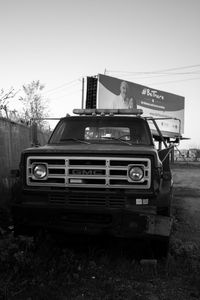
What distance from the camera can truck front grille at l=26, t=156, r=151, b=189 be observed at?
5547 millimetres

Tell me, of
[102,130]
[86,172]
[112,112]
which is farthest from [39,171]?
[112,112]

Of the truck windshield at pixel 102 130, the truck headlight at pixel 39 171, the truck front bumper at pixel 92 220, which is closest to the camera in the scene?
the truck front bumper at pixel 92 220

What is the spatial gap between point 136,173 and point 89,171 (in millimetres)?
586

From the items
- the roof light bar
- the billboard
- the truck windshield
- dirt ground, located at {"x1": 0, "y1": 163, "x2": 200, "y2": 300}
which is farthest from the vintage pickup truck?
the billboard

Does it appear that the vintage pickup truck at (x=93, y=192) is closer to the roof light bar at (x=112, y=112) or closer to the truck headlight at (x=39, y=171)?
the truck headlight at (x=39, y=171)

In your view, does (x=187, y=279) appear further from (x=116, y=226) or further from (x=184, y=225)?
(x=184, y=225)

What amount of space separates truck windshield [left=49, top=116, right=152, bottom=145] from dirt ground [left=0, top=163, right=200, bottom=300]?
5.36 feet

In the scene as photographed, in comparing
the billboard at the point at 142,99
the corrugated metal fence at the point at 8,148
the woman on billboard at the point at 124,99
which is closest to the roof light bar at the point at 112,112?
the corrugated metal fence at the point at 8,148

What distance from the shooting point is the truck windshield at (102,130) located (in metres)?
6.93

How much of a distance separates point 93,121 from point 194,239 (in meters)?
2.54

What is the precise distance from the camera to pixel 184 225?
8.62 metres

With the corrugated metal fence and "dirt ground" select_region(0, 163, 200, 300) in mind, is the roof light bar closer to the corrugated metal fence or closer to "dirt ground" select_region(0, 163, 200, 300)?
the corrugated metal fence

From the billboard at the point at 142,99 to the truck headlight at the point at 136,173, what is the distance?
22.8 m

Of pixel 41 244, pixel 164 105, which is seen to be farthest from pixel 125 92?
pixel 41 244
